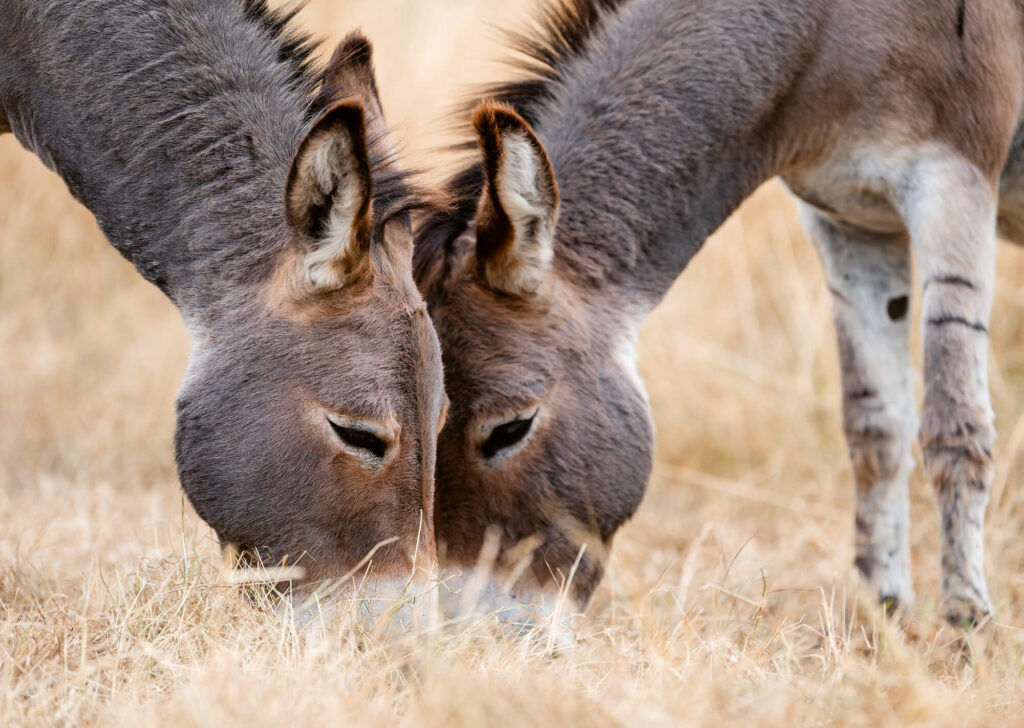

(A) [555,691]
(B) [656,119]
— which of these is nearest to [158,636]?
(A) [555,691]

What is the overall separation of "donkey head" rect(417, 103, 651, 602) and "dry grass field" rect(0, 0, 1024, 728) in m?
0.31

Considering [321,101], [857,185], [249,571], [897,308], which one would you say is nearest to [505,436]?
[249,571]

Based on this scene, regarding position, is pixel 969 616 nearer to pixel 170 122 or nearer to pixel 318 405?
pixel 318 405

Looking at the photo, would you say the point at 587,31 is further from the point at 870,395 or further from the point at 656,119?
the point at 870,395

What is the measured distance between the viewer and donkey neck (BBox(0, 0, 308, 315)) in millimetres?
2955

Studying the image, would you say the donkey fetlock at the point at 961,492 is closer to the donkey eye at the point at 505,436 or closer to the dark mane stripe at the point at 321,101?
the donkey eye at the point at 505,436

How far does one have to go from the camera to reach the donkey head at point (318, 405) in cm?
281

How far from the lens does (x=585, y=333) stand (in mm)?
3484

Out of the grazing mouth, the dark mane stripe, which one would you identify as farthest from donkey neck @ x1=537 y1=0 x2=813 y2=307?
the grazing mouth

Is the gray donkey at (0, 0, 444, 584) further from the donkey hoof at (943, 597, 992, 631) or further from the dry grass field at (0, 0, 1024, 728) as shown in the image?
the donkey hoof at (943, 597, 992, 631)

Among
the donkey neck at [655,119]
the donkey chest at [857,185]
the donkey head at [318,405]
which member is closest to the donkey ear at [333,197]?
the donkey head at [318,405]

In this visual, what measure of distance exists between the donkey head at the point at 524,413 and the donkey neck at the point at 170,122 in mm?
642

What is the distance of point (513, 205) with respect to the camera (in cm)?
319

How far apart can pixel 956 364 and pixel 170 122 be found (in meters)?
2.50
